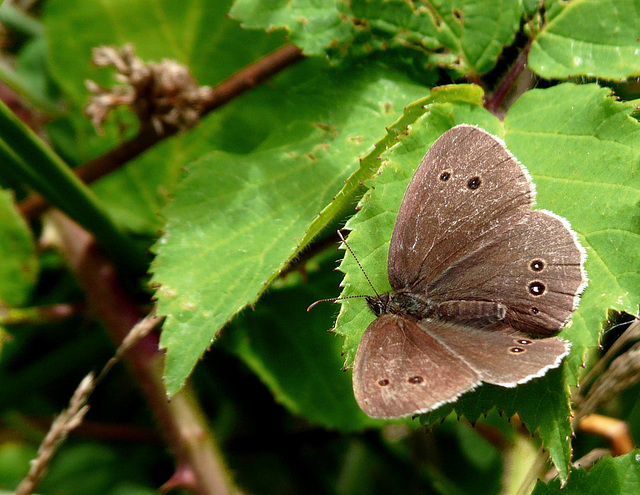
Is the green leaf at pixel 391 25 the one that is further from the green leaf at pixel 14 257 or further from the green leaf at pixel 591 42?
the green leaf at pixel 14 257

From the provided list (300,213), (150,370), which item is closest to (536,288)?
(300,213)

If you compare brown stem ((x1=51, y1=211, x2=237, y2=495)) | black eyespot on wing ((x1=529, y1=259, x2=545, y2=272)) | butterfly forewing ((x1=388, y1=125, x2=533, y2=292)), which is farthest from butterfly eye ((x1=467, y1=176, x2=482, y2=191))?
brown stem ((x1=51, y1=211, x2=237, y2=495))

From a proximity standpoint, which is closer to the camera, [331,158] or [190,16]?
[331,158]

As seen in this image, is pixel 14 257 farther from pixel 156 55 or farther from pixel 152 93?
pixel 156 55

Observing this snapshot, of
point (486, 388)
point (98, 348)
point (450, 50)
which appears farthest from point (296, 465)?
point (450, 50)

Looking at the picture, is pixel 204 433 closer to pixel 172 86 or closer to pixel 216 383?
pixel 216 383

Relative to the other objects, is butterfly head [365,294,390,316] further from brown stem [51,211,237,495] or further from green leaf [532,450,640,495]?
brown stem [51,211,237,495]
